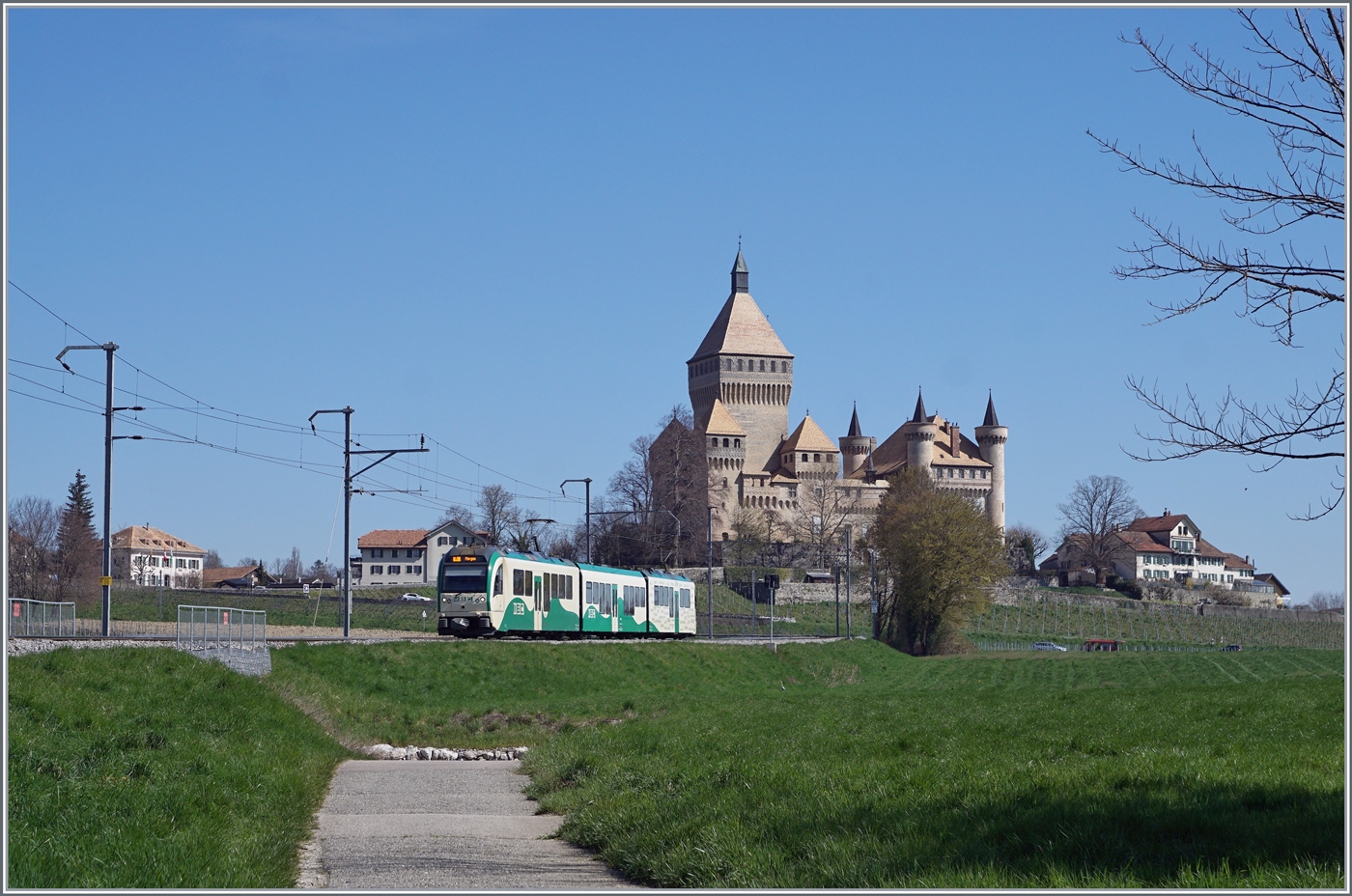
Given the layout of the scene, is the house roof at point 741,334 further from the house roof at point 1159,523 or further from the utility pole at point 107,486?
the utility pole at point 107,486

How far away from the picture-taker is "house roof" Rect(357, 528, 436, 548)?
447 feet

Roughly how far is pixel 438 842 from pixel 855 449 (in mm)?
164761

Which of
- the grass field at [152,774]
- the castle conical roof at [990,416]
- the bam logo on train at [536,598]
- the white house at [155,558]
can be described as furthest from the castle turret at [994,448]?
the grass field at [152,774]

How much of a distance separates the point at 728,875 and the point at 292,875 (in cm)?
307

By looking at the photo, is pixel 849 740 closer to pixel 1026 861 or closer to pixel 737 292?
pixel 1026 861

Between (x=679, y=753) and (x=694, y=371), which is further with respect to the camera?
(x=694, y=371)

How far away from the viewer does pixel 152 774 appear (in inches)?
500

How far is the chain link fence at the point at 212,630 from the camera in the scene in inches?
1111

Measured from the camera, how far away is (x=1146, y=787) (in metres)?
10.4

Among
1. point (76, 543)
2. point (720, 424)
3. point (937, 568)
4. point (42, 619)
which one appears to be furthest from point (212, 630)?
point (720, 424)

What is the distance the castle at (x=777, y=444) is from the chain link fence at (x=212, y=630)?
11428 centimetres

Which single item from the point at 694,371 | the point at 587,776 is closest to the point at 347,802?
the point at 587,776

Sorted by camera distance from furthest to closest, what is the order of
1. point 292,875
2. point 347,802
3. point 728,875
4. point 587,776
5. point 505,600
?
point 505,600 → point 587,776 → point 347,802 → point 292,875 → point 728,875

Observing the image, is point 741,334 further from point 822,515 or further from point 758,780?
point 758,780
